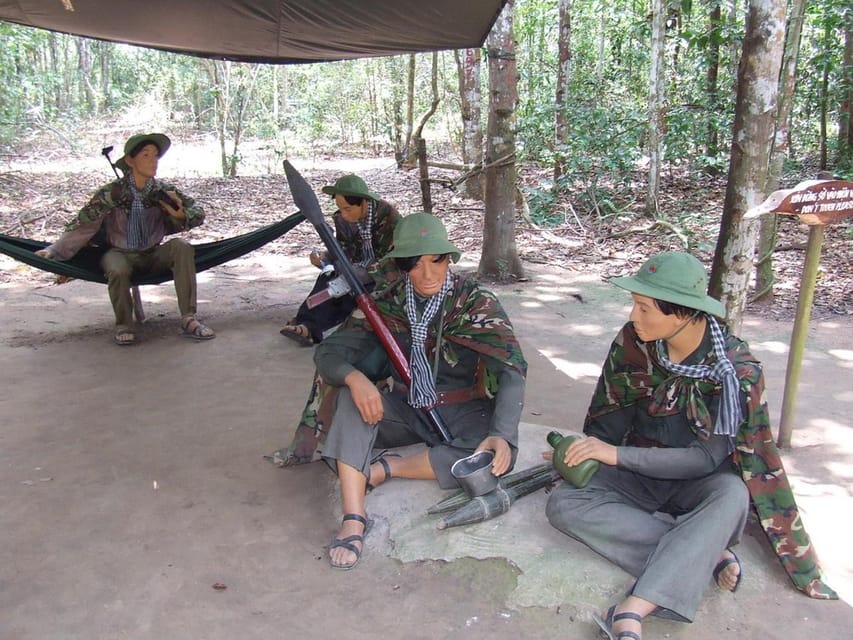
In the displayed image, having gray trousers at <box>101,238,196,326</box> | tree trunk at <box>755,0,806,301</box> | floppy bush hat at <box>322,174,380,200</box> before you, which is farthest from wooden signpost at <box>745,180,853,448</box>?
gray trousers at <box>101,238,196,326</box>

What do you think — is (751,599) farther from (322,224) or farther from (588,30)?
(588,30)

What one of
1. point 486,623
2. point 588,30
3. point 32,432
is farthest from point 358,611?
point 588,30

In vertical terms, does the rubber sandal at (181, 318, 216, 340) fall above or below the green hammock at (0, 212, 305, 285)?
below

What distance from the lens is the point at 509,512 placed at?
83.4 inches

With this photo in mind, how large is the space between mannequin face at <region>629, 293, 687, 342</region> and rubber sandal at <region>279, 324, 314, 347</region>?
2461mm

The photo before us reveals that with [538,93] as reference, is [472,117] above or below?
below

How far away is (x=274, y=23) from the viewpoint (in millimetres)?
3982

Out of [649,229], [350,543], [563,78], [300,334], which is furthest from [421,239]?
[563,78]

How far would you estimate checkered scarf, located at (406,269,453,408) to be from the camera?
7.54 ft

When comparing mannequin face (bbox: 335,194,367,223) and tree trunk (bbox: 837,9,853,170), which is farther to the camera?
tree trunk (bbox: 837,9,853,170)

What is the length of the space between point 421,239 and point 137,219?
8.46ft

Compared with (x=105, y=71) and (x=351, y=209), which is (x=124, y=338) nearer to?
(x=351, y=209)

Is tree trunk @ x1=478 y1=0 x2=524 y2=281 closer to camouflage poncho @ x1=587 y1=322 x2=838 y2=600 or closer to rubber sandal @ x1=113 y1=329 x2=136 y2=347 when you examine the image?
rubber sandal @ x1=113 y1=329 x2=136 y2=347

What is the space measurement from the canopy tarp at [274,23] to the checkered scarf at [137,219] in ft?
2.94
